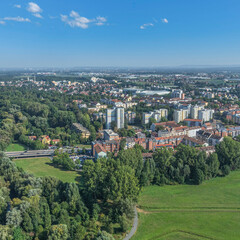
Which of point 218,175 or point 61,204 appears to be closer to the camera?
point 61,204

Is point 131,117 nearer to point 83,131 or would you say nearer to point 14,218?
point 83,131

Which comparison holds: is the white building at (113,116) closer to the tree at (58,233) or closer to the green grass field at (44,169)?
the green grass field at (44,169)

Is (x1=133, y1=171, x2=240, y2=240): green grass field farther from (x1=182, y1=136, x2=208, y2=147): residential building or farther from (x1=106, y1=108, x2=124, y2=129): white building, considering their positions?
(x1=106, y1=108, x2=124, y2=129): white building

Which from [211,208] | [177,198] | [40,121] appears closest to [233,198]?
[211,208]

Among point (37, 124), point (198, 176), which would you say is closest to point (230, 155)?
point (198, 176)

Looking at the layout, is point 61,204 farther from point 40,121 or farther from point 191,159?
point 40,121

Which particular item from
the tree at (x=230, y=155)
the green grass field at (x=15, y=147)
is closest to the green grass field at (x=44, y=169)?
the green grass field at (x=15, y=147)

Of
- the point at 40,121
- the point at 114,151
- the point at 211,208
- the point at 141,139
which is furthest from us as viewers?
the point at 40,121
